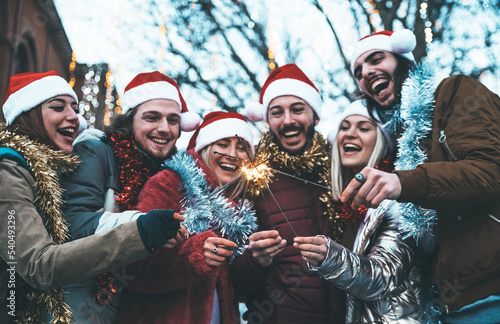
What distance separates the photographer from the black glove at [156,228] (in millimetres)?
1761

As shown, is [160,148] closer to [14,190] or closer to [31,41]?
[14,190]

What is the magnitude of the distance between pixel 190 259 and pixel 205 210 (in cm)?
38

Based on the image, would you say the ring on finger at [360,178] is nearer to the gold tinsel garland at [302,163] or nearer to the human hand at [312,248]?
the human hand at [312,248]

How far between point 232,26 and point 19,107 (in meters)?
7.25

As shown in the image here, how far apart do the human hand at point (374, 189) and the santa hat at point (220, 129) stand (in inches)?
66.3

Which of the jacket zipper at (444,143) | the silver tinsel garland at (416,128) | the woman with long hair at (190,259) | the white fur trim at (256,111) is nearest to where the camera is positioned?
the jacket zipper at (444,143)

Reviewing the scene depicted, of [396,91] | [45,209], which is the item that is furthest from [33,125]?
[396,91]

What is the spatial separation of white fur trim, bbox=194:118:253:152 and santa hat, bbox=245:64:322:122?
26cm

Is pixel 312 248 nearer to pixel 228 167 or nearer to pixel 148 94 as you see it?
pixel 228 167

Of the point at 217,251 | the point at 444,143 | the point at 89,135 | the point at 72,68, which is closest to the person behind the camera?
the point at 444,143

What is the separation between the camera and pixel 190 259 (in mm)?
2115

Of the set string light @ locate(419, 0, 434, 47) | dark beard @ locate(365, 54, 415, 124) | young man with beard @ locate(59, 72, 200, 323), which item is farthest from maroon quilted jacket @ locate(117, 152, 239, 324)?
string light @ locate(419, 0, 434, 47)

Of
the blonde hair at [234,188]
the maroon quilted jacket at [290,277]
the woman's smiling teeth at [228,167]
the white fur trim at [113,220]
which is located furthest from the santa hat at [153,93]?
the white fur trim at [113,220]

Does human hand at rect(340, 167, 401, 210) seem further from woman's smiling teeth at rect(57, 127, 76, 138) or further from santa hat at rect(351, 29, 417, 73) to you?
woman's smiling teeth at rect(57, 127, 76, 138)
